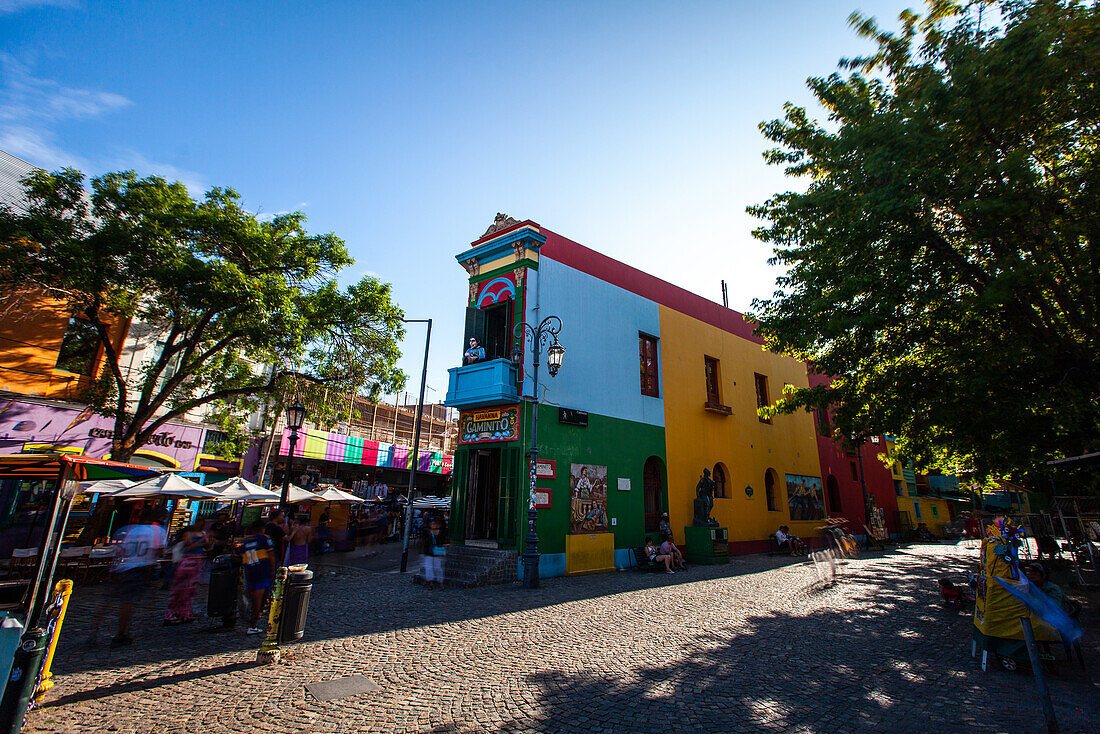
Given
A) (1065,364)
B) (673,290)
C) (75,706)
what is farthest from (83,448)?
(1065,364)

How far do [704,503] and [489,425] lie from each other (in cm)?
798

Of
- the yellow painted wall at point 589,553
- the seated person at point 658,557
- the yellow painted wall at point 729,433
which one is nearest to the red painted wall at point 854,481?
the yellow painted wall at point 729,433

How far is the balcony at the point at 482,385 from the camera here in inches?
537

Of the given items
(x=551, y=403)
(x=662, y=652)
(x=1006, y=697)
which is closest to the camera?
(x=1006, y=697)

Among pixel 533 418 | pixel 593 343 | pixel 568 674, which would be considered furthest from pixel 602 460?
pixel 568 674

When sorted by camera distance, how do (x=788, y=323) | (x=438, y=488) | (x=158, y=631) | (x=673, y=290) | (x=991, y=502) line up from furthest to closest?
(x=991, y=502)
(x=438, y=488)
(x=673, y=290)
(x=788, y=323)
(x=158, y=631)

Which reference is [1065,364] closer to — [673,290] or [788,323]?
[788,323]

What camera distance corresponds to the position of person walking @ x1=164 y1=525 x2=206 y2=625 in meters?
7.29

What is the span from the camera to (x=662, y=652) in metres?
6.36

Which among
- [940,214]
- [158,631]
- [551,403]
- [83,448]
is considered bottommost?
[158,631]

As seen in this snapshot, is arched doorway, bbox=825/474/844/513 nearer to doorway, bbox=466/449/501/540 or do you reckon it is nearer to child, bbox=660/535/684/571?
child, bbox=660/535/684/571

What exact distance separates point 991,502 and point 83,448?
207 ft

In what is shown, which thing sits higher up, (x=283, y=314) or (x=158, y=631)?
(x=283, y=314)

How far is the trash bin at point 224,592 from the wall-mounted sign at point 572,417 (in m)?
8.63
